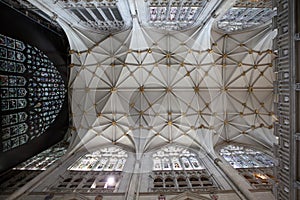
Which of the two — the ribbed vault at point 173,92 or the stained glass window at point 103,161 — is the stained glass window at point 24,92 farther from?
the stained glass window at point 103,161

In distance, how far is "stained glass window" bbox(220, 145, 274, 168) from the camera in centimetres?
1411

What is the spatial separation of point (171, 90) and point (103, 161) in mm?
7928

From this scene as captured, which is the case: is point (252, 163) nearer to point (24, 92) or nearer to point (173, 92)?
point (173, 92)

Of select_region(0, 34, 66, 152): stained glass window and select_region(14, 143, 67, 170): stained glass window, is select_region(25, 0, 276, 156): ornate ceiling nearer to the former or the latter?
select_region(14, 143, 67, 170): stained glass window

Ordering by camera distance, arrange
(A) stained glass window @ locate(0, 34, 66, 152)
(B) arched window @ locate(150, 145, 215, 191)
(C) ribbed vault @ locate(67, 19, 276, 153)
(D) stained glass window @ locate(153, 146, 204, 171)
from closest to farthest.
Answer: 1. (A) stained glass window @ locate(0, 34, 66, 152)
2. (B) arched window @ locate(150, 145, 215, 191)
3. (D) stained glass window @ locate(153, 146, 204, 171)
4. (C) ribbed vault @ locate(67, 19, 276, 153)

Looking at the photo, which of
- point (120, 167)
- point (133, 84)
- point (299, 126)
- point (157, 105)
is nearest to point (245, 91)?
point (157, 105)

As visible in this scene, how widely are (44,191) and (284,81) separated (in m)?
12.6

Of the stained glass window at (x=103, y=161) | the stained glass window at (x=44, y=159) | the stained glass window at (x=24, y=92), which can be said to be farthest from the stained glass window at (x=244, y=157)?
the stained glass window at (x=24, y=92)

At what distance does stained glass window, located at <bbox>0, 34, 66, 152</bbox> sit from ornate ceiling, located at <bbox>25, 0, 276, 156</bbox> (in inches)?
113

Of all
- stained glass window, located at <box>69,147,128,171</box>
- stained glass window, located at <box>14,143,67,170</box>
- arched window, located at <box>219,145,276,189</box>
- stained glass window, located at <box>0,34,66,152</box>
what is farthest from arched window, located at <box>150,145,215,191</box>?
stained glass window, located at <box>0,34,66,152</box>

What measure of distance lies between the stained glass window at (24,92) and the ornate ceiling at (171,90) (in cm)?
286

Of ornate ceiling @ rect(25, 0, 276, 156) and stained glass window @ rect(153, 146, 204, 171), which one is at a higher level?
ornate ceiling @ rect(25, 0, 276, 156)

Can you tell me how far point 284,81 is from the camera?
25.6 feet

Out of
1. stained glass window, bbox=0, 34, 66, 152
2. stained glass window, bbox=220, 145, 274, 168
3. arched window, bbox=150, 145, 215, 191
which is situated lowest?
arched window, bbox=150, 145, 215, 191
